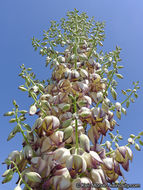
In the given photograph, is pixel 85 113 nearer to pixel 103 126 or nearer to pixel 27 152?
pixel 103 126

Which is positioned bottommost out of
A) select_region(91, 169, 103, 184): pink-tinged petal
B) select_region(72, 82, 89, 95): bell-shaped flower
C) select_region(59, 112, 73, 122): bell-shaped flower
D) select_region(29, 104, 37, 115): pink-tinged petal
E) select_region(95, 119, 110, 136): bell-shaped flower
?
select_region(91, 169, 103, 184): pink-tinged petal

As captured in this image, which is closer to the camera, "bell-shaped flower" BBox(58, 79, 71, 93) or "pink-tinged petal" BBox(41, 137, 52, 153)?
"pink-tinged petal" BBox(41, 137, 52, 153)

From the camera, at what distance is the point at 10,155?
0.97 m

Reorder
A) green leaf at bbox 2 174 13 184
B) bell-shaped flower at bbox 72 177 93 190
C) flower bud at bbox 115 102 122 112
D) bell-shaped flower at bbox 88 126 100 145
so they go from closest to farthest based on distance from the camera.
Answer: bell-shaped flower at bbox 72 177 93 190
green leaf at bbox 2 174 13 184
bell-shaped flower at bbox 88 126 100 145
flower bud at bbox 115 102 122 112

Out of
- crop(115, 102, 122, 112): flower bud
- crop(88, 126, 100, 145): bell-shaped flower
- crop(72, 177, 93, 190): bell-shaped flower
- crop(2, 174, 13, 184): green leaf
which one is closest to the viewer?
crop(72, 177, 93, 190): bell-shaped flower

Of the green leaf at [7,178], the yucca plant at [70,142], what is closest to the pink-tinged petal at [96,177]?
the yucca plant at [70,142]

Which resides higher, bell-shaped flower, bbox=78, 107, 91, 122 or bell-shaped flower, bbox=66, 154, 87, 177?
bell-shaped flower, bbox=78, 107, 91, 122

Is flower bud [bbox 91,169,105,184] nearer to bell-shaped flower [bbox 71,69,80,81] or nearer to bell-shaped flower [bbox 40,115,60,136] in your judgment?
bell-shaped flower [bbox 40,115,60,136]

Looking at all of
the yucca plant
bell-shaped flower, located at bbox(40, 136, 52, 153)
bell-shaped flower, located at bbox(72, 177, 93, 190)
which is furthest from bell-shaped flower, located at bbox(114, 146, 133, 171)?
bell-shaped flower, located at bbox(40, 136, 52, 153)

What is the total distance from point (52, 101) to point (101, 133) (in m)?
0.35

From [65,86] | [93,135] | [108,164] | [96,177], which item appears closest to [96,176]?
[96,177]

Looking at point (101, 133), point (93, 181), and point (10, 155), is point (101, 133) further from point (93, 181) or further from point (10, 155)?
point (10, 155)

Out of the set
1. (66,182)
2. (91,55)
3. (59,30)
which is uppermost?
(59,30)

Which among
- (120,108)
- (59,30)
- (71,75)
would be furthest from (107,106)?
(59,30)
